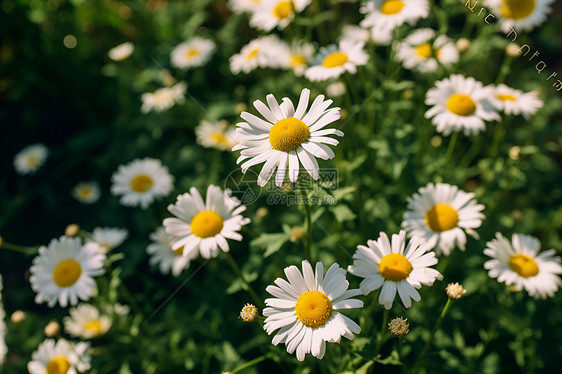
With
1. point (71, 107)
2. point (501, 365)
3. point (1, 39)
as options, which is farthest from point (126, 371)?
point (1, 39)

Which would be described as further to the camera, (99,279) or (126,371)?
(99,279)

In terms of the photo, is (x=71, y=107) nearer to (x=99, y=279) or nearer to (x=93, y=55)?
(x=93, y=55)

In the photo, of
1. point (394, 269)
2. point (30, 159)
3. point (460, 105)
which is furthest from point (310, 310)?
point (30, 159)

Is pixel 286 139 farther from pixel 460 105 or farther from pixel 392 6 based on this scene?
pixel 392 6

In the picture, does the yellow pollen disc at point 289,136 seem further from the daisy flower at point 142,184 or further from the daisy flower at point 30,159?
the daisy flower at point 30,159

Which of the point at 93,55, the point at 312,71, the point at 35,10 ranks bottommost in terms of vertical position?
the point at 93,55

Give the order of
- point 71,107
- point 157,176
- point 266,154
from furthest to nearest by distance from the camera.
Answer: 1. point 71,107
2. point 157,176
3. point 266,154
